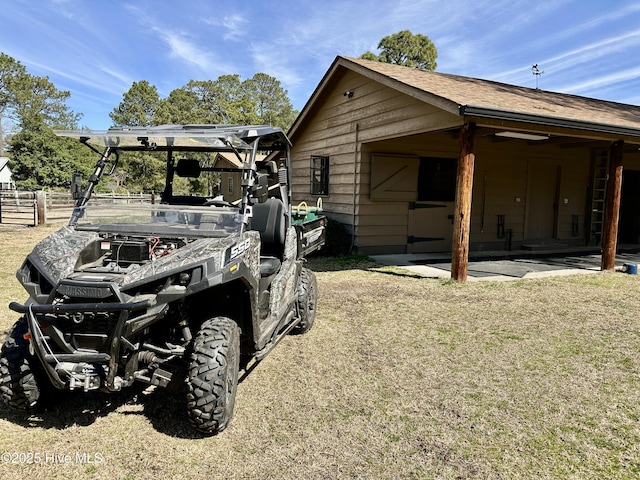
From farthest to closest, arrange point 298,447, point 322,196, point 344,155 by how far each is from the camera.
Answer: point 322,196
point 344,155
point 298,447

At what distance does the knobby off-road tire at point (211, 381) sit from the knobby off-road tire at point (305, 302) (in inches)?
73.1

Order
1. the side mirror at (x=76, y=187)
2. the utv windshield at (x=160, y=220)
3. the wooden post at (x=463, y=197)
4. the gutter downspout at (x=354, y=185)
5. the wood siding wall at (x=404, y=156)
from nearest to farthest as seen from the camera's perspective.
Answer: the utv windshield at (x=160, y=220), the side mirror at (x=76, y=187), the wooden post at (x=463, y=197), the wood siding wall at (x=404, y=156), the gutter downspout at (x=354, y=185)

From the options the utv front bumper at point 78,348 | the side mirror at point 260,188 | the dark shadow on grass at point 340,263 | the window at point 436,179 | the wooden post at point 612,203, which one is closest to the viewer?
the utv front bumper at point 78,348

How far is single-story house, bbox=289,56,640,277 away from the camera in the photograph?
282 inches

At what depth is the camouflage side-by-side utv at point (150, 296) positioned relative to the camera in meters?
2.37

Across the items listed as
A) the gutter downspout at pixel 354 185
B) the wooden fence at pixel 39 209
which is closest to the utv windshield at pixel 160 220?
the wooden fence at pixel 39 209

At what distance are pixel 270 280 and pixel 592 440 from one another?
2441 millimetres

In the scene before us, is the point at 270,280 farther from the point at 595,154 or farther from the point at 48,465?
the point at 595,154

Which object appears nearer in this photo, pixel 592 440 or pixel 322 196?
pixel 592 440

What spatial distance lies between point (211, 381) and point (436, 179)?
8765mm

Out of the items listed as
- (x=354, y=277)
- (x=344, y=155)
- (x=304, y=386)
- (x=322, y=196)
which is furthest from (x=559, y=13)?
(x=304, y=386)

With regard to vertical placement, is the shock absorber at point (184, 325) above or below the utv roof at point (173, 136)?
below

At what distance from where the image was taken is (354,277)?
777cm

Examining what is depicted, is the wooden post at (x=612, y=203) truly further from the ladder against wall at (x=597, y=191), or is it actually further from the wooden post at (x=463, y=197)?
the ladder against wall at (x=597, y=191)
